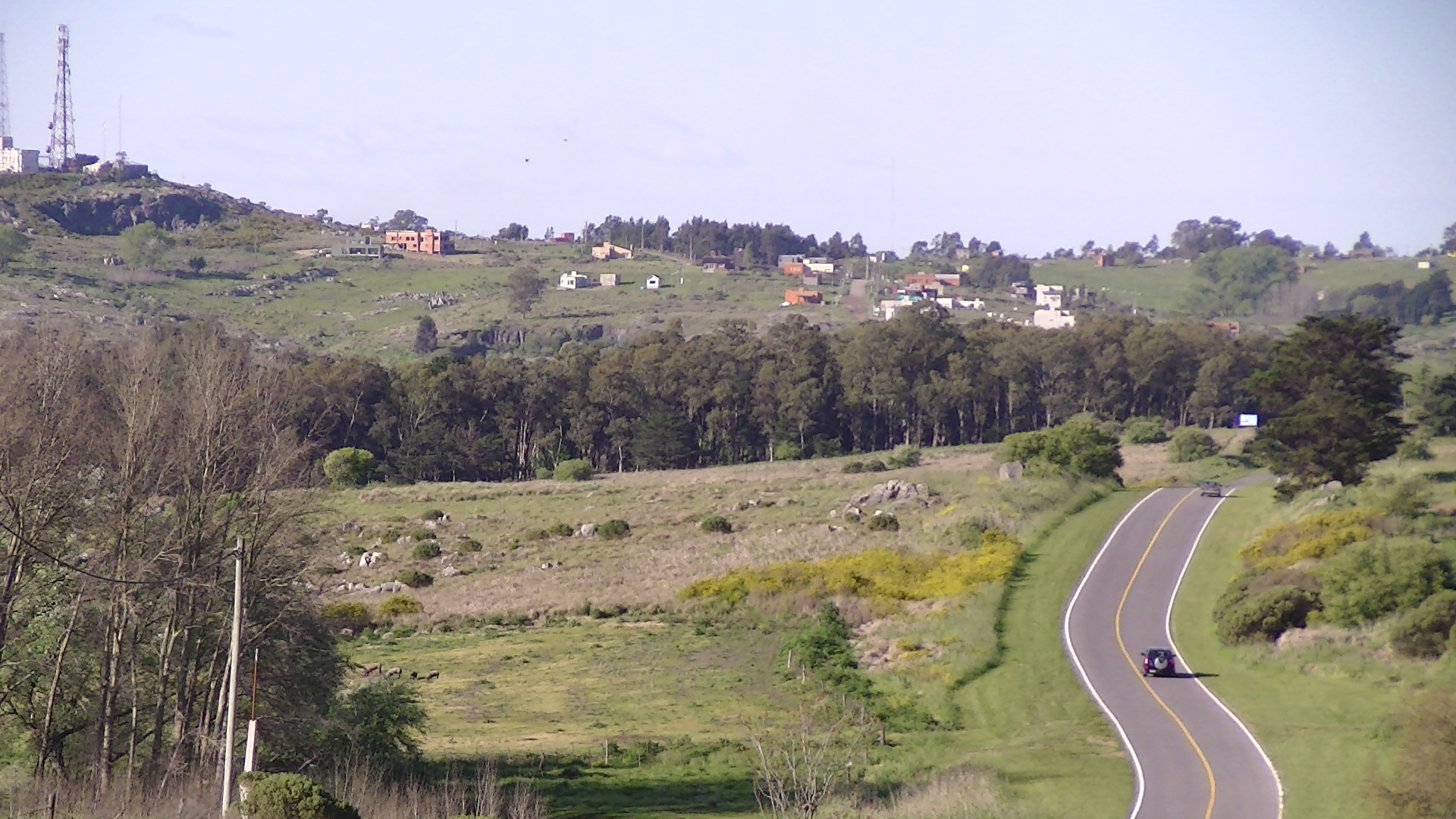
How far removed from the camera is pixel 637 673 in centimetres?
3600

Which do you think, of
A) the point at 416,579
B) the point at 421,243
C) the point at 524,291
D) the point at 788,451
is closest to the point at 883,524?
the point at 416,579

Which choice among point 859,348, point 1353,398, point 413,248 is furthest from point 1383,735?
point 413,248

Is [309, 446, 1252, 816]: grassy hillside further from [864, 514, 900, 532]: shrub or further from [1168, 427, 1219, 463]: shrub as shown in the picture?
[1168, 427, 1219, 463]: shrub

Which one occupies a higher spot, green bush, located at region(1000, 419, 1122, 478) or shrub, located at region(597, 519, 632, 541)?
green bush, located at region(1000, 419, 1122, 478)

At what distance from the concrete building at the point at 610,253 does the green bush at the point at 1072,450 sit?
409ft

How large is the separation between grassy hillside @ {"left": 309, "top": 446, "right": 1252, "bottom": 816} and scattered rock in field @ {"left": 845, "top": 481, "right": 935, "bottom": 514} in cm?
77

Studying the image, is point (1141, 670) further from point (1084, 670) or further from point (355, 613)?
point (355, 613)

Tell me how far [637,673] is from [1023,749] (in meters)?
12.4

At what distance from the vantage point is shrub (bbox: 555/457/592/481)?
7800 centimetres

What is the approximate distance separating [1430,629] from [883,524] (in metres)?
25.4

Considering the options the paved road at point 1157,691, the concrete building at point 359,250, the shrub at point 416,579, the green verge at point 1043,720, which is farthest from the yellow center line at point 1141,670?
the concrete building at point 359,250

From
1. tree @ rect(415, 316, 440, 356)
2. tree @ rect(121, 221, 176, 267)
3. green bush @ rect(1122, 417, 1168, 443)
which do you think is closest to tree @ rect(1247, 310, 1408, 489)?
green bush @ rect(1122, 417, 1168, 443)

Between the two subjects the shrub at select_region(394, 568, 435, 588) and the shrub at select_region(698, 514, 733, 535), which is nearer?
the shrub at select_region(394, 568, 435, 588)

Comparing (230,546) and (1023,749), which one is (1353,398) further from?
(230,546)
